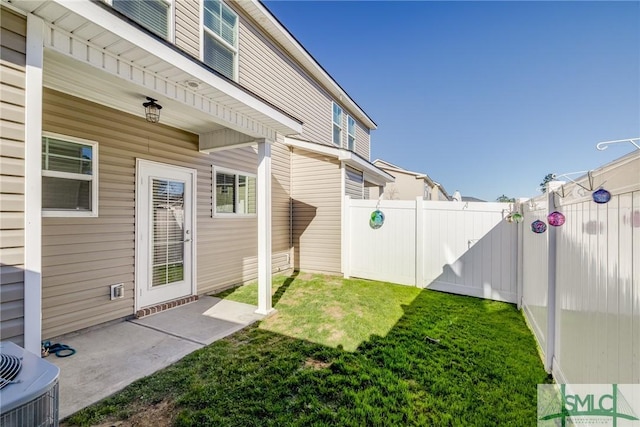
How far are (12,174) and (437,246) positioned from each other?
6.17m

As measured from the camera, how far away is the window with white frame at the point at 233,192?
5.57 meters

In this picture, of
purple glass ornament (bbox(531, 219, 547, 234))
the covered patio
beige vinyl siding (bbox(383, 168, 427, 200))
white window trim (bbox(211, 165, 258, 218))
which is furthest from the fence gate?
beige vinyl siding (bbox(383, 168, 427, 200))

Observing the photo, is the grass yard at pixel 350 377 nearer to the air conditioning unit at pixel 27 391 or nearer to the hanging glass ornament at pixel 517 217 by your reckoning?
the air conditioning unit at pixel 27 391

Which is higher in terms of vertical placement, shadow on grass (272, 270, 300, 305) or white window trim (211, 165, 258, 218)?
white window trim (211, 165, 258, 218)

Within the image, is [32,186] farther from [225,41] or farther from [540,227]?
[225,41]

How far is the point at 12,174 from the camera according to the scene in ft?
5.97

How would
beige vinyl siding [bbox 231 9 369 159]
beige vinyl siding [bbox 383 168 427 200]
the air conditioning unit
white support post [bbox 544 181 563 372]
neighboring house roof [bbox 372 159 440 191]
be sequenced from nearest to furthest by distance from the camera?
the air conditioning unit
white support post [bbox 544 181 563 372]
beige vinyl siding [bbox 231 9 369 159]
neighboring house roof [bbox 372 159 440 191]
beige vinyl siding [bbox 383 168 427 200]

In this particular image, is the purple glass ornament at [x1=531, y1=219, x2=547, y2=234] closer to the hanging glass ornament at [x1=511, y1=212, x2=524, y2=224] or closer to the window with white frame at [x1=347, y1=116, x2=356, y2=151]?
the hanging glass ornament at [x1=511, y1=212, x2=524, y2=224]

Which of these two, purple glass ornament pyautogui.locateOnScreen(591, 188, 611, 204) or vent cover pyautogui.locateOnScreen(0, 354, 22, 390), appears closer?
vent cover pyautogui.locateOnScreen(0, 354, 22, 390)

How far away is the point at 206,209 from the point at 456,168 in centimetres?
2440

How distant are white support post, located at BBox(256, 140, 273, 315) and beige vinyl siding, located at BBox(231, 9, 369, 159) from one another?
2967 millimetres

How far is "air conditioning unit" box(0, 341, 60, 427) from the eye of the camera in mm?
1049

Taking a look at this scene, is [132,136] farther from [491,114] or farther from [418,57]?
[491,114]

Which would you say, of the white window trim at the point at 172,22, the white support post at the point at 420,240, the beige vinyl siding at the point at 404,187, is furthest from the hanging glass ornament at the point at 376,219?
the beige vinyl siding at the point at 404,187
